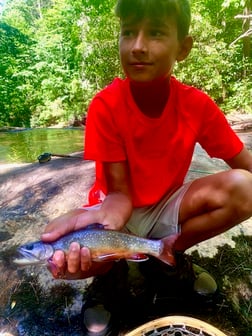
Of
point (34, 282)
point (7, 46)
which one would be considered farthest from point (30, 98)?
point (34, 282)

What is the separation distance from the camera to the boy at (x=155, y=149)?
171 cm

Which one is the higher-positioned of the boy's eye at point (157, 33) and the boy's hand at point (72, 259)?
the boy's eye at point (157, 33)

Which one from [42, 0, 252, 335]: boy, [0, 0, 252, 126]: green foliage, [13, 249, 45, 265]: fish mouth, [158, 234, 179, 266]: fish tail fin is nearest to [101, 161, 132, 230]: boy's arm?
[42, 0, 252, 335]: boy

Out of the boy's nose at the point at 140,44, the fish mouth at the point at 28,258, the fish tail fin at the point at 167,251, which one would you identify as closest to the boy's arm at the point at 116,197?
the fish tail fin at the point at 167,251

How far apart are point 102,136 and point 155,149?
32 cm

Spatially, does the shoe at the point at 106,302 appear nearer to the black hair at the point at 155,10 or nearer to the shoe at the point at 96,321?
the shoe at the point at 96,321

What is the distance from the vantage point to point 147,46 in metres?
1.68

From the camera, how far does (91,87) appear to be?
1545 centimetres

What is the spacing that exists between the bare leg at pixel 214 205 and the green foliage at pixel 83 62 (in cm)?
1012

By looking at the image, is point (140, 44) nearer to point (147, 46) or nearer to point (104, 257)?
point (147, 46)

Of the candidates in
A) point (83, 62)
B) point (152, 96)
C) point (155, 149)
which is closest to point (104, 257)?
point (155, 149)

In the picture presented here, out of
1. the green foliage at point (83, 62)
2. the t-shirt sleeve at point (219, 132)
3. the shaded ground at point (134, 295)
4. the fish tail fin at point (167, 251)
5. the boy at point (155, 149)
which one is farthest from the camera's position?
the green foliage at point (83, 62)

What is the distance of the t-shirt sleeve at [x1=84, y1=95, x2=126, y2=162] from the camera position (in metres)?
1.85

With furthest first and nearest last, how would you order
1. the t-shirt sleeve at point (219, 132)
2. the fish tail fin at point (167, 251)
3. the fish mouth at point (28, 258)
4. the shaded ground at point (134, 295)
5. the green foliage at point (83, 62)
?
the green foliage at point (83, 62), the t-shirt sleeve at point (219, 132), the shaded ground at point (134, 295), the fish tail fin at point (167, 251), the fish mouth at point (28, 258)
